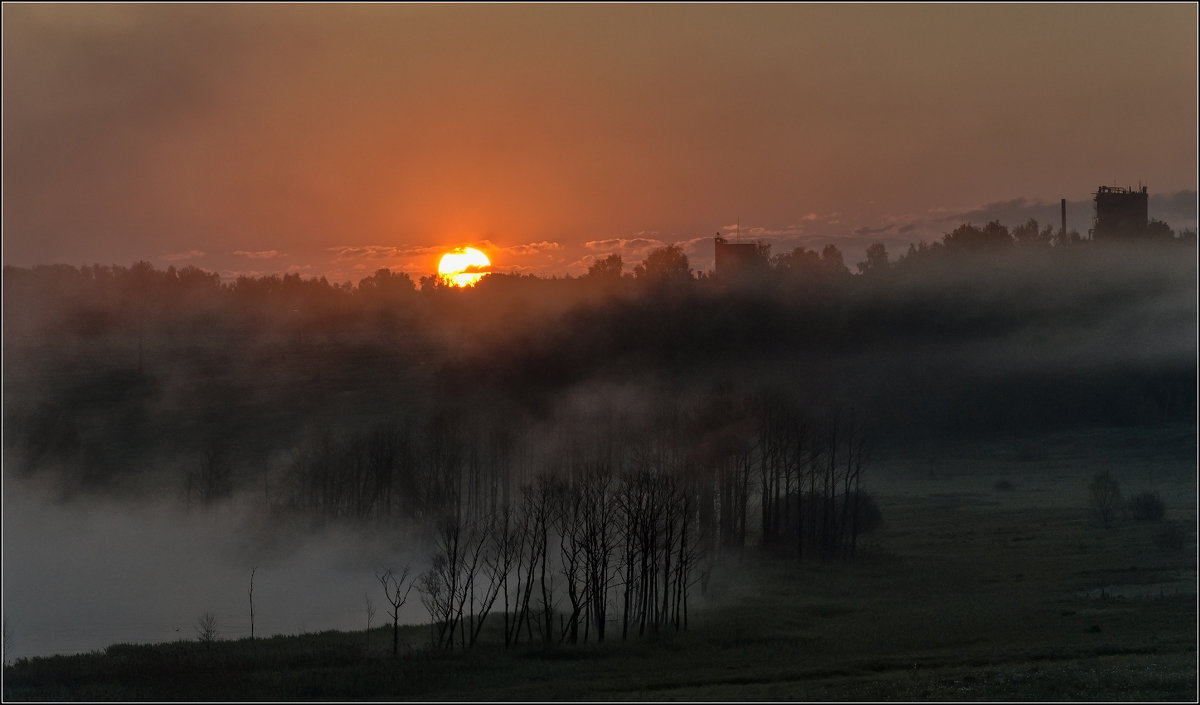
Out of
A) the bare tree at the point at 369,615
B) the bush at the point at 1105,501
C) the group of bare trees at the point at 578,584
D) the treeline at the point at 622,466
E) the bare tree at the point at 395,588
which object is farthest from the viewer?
the bush at the point at 1105,501

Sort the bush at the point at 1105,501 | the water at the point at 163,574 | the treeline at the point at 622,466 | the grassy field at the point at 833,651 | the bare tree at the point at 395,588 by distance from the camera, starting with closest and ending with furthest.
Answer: the grassy field at the point at 833,651 → the bare tree at the point at 395,588 → the water at the point at 163,574 → the treeline at the point at 622,466 → the bush at the point at 1105,501

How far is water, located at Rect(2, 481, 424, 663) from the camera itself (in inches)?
4503

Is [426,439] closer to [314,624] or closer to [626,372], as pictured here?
[626,372]

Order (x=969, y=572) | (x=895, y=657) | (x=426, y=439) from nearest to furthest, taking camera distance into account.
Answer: (x=895, y=657) < (x=969, y=572) < (x=426, y=439)

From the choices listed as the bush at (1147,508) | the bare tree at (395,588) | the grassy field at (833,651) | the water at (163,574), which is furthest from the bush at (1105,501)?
the water at (163,574)

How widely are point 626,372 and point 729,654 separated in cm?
11586

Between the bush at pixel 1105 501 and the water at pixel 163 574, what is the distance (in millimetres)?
68502

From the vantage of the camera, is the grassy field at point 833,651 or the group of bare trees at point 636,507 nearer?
the grassy field at point 833,651

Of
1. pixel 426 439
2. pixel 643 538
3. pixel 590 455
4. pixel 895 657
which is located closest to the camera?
pixel 895 657

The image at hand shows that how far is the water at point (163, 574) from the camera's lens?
11438cm

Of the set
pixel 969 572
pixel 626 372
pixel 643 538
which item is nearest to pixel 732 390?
pixel 626 372

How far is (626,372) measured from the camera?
642ft

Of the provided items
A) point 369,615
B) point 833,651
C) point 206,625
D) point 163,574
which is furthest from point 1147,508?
point 163,574

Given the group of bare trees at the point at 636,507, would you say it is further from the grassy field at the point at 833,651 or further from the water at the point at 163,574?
the water at the point at 163,574
